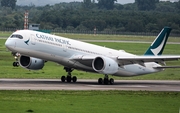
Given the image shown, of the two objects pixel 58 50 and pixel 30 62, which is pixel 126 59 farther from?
pixel 30 62

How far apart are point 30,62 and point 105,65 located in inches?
239

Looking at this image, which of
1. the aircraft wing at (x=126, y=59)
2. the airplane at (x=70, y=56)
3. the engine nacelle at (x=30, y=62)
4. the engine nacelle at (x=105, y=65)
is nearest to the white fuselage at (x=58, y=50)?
the airplane at (x=70, y=56)

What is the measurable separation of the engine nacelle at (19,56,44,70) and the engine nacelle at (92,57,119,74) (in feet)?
14.5

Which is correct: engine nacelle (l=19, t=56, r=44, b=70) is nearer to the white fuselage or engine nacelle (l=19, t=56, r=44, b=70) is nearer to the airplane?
the airplane

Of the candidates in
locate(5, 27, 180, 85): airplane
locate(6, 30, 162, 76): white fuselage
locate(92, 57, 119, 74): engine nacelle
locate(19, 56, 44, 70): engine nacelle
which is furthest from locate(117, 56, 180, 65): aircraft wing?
locate(19, 56, 44, 70): engine nacelle

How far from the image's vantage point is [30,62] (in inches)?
1992

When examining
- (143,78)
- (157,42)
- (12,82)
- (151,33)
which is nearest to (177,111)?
(12,82)

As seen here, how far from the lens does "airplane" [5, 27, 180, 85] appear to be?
157ft

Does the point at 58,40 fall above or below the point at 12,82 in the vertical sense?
above


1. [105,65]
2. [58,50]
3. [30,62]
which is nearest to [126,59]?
[105,65]

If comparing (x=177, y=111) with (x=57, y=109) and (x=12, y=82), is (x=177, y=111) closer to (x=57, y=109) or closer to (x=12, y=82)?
(x=57, y=109)

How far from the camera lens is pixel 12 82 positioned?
4734 centimetres

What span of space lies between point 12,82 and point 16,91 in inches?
349

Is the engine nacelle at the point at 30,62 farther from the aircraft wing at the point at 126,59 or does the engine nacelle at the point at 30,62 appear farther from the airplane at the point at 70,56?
the aircraft wing at the point at 126,59
